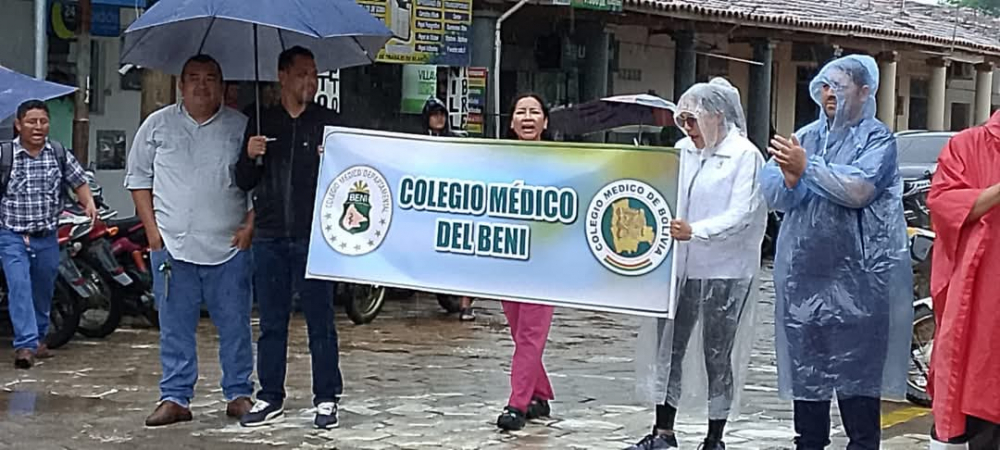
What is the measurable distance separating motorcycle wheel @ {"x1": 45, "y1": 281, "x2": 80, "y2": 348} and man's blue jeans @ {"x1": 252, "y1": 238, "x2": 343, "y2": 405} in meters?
3.29

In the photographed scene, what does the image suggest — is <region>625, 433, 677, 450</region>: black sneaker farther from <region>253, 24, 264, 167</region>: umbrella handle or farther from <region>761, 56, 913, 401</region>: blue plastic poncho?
<region>253, 24, 264, 167</region>: umbrella handle

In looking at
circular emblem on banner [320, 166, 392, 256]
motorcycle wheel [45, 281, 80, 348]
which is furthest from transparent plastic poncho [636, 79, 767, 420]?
motorcycle wheel [45, 281, 80, 348]

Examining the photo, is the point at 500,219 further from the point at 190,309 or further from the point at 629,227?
the point at 190,309

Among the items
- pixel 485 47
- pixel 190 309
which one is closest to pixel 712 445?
pixel 190 309

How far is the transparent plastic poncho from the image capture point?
649cm

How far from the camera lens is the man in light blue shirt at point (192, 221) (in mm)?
7480

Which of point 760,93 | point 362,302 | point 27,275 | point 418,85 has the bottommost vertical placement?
point 362,302

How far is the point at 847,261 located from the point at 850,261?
0.01 meters

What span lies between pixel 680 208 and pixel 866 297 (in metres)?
0.99

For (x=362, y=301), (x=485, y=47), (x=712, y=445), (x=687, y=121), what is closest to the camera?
(x=687, y=121)

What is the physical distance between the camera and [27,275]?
31.2ft

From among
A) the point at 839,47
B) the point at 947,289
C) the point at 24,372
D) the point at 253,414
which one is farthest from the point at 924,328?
the point at 839,47

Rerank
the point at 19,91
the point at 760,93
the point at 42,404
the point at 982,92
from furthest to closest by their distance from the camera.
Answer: the point at 982,92 → the point at 760,93 → the point at 19,91 → the point at 42,404

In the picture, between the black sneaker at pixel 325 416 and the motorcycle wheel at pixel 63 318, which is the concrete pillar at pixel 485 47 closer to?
the motorcycle wheel at pixel 63 318
